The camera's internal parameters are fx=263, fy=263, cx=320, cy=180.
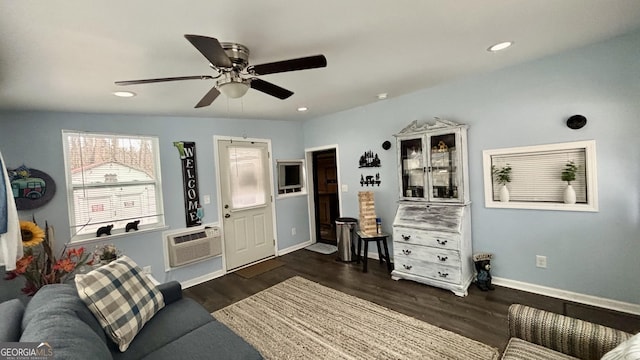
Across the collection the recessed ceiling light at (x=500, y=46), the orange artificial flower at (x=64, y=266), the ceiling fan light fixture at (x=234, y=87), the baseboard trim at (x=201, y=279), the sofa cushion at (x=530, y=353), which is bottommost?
the baseboard trim at (x=201, y=279)

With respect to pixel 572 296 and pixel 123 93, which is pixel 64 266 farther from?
pixel 572 296

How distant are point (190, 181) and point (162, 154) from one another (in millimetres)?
502

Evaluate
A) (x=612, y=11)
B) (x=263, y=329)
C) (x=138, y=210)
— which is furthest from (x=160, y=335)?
Result: (x=612, y=11)

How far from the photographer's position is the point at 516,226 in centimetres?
293

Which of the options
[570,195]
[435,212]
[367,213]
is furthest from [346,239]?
[570,195]

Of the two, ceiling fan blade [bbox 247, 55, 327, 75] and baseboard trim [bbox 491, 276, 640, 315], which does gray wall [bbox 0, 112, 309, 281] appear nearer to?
ceiling fan blade [bbox 247, 55, 327, 75]

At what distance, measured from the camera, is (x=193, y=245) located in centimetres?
360

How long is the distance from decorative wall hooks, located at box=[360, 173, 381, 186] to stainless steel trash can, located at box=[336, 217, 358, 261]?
0.63m

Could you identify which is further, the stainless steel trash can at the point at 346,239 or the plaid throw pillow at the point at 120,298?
the stainless steel trash can at the point at 346,239

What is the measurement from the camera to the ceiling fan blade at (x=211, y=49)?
1236 mm

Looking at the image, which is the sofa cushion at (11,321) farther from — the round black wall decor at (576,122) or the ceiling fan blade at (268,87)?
the round black wall decor at (576,122)

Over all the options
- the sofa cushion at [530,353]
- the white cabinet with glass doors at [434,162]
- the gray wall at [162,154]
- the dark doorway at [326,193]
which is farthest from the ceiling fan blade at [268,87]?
the dark doorway at [326,193]

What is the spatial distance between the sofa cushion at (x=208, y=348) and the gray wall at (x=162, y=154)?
220cm

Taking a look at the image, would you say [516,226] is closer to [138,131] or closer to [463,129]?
[463,129]
